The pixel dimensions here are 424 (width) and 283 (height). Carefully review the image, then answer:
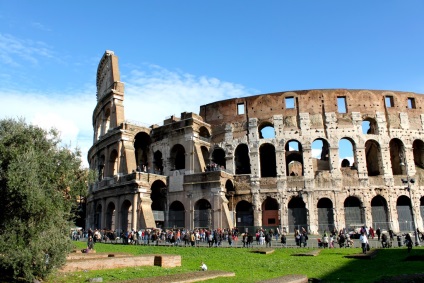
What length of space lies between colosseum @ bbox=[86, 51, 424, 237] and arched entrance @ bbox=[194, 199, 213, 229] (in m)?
0.08

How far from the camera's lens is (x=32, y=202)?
11.0m

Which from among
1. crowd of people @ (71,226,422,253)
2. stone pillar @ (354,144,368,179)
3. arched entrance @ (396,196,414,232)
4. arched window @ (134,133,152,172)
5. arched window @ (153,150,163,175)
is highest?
arched window @ (134,133,152,172)

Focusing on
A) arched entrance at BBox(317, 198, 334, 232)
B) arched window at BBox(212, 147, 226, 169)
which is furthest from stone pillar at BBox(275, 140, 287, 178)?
arched window at BBox(212, 147, 226, 169)

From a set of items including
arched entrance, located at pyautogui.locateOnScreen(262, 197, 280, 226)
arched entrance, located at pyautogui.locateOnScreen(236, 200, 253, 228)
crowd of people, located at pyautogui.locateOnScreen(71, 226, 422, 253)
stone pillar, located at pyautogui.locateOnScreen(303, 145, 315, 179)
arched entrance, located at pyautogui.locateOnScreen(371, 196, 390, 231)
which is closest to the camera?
crowd of people, located at pyautogui.locateOnScreen(71, 226, 422, 253)

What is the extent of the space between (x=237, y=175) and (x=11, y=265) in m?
22.8

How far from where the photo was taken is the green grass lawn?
37.2 ft

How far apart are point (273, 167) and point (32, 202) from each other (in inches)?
1029

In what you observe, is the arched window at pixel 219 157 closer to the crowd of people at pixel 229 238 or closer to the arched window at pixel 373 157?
the crowd of people at pixel 229 238

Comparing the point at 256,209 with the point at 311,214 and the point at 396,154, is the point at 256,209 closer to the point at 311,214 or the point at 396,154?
the point at 311,214

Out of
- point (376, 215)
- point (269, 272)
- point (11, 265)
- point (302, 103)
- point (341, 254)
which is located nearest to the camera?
point (11, 265)

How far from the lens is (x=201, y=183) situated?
30.2m

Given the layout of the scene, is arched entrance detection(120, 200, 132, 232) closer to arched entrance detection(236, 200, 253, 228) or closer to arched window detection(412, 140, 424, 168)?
arched entrance detection(236, 200, 253, 228)

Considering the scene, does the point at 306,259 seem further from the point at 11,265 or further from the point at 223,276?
the point at 11,265

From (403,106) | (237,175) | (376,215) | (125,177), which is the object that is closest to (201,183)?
(237,175)
